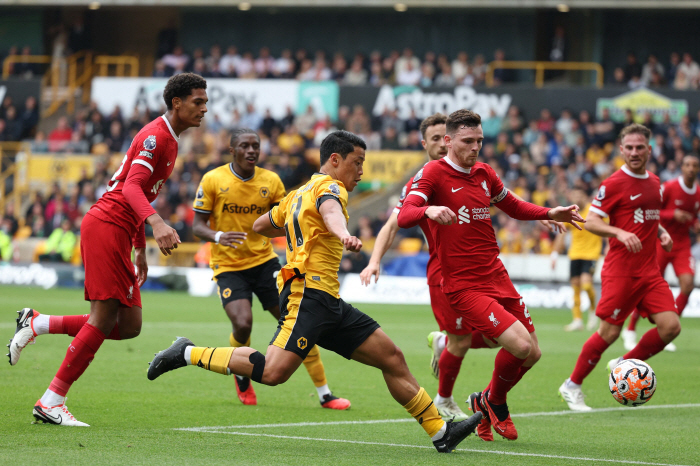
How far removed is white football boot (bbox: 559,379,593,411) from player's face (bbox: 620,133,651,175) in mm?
2164

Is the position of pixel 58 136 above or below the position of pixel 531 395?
above

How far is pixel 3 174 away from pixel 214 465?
1103 inches

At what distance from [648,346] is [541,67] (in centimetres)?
2241

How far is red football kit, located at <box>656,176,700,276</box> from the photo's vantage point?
12.5 meters

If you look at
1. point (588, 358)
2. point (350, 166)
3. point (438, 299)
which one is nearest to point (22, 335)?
point (350, 166)

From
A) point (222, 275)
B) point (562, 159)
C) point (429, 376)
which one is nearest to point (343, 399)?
point (222, 275)

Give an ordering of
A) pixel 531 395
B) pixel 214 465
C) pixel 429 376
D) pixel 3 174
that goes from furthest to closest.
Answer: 1. pixel 3 174
2. pixel 429 376
3. pixel 531 395
4. pixel 214 465

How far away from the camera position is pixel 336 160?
20.7 feet

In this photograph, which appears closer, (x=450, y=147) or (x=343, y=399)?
(x=450, y=147)

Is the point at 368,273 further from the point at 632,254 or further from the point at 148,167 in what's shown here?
the point at 632,254

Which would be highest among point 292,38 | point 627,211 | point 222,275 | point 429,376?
point 292,38

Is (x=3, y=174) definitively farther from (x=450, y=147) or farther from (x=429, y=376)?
(x=450, y=147)

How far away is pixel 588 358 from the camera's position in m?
8.59

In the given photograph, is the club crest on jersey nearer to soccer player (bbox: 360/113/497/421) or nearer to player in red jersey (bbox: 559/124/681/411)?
soccer player (bbox: 360/113/497/421)
